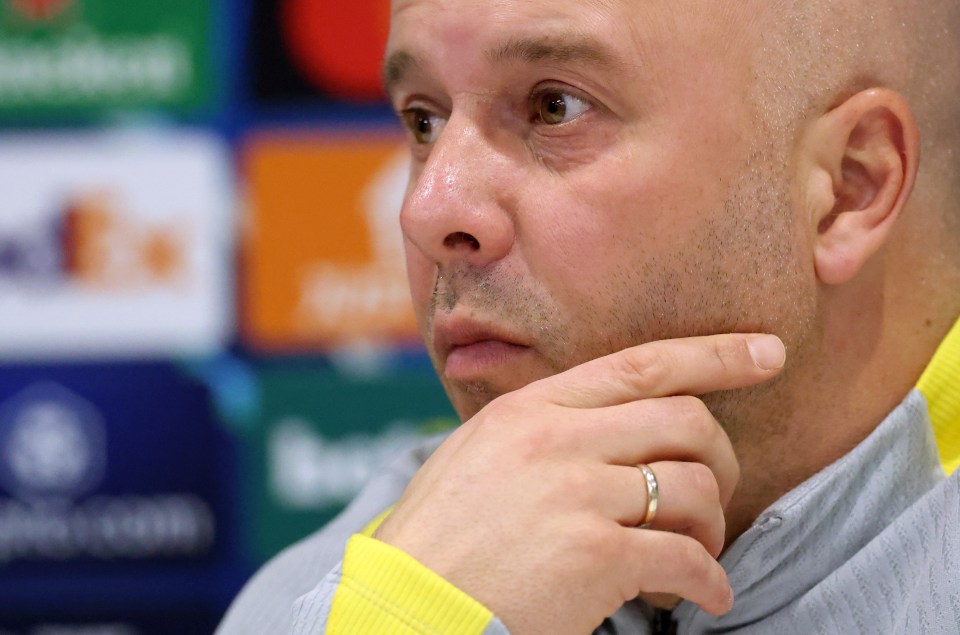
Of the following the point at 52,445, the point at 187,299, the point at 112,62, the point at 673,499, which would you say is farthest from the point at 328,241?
the point at 673,499

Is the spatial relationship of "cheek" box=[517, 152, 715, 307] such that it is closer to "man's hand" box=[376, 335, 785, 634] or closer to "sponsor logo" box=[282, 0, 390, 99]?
"man's hand" box=[376, 335, 785, 634]

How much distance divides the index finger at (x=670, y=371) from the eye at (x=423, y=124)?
0.39m

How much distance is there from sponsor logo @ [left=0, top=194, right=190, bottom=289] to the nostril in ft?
4.79

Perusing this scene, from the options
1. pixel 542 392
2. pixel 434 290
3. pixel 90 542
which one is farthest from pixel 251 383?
pixel 542 392

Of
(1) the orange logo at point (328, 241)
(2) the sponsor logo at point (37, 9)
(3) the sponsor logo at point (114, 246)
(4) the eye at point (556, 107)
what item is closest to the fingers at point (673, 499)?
(4) the eye at point (556, 107)

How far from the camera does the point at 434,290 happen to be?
4.04 feet

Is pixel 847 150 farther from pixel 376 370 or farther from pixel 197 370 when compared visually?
pixel 197 370

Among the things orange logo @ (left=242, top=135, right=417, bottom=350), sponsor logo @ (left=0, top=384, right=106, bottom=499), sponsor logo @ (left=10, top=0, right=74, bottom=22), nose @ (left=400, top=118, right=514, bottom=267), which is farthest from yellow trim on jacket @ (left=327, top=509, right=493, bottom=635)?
sponsor logo @ (left=10, top=0, right=74, bottom=22)

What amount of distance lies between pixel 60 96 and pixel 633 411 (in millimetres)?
1893

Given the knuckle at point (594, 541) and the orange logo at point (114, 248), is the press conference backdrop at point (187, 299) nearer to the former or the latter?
the orange logo at point (114, 248)

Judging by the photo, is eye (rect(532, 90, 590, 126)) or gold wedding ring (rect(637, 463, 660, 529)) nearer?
gold wedding ring (rect(637, 463, 660, 529))

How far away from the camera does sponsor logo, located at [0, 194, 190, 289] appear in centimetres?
248

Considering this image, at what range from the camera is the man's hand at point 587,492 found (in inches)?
38.7

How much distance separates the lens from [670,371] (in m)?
1.10
